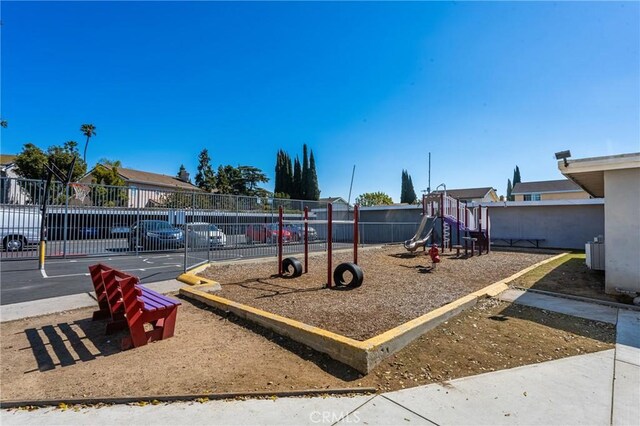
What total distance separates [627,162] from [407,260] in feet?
23.0

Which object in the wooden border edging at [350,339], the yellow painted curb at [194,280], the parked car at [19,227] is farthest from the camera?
the parked car at [19,227]

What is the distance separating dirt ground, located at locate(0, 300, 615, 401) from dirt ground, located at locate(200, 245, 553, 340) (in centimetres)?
61

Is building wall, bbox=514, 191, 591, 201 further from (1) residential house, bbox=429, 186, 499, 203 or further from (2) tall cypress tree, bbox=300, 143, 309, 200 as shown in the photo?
(2) tall cypress tree, bbox=300, 143, 309, 200

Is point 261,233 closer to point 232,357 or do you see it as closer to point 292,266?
point 292,266

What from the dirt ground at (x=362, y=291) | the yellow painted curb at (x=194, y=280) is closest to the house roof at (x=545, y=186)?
the dirt ground at (x=362, y=291)

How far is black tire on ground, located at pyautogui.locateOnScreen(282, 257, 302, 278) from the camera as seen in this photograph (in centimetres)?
802

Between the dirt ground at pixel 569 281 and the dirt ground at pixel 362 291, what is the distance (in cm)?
73

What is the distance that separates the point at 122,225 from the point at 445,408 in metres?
13.6

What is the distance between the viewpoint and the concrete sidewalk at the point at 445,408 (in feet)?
8.05

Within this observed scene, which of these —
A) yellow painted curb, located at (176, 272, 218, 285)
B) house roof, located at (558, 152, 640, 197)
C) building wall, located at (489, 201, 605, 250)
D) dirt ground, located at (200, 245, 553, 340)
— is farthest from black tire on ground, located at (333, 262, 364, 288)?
building wall, located at (489, 201, 605, 250)

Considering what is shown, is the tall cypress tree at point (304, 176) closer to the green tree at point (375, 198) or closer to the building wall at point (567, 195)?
the green tree at point (375, 198)

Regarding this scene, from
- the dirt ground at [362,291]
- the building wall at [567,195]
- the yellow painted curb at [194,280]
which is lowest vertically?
the dirt ground at [362,291]

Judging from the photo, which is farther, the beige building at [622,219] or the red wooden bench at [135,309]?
the beige building at [622,219]

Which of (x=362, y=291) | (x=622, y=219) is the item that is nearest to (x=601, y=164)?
(x=622, y=219)
